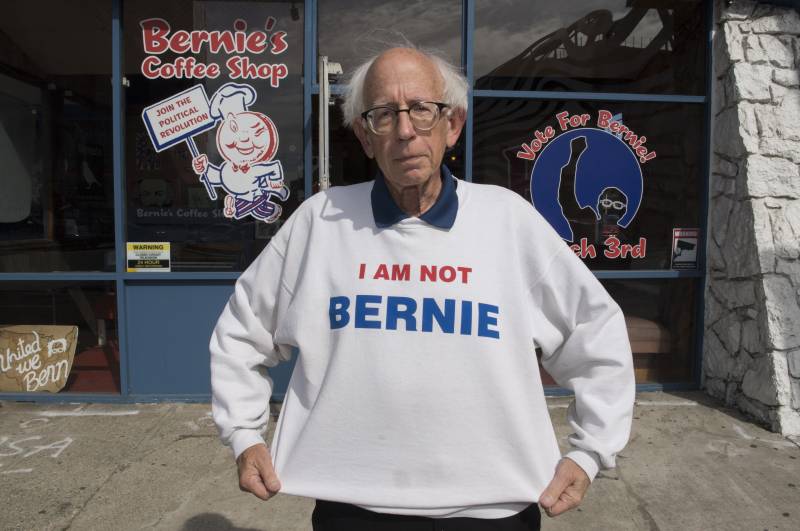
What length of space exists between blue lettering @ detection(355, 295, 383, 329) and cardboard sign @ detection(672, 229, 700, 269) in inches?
158

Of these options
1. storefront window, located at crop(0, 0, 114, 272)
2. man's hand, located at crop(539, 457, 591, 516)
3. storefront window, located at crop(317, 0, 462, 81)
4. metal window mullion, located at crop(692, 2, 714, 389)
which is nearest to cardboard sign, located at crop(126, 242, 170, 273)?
storefront window, located at crop(0, 0, 114, 272)

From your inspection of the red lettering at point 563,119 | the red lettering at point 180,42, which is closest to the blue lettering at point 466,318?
the red lettering at point 563,119

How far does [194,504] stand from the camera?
325cm

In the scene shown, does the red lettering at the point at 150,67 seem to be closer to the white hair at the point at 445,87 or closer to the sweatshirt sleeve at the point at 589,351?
the white hair at the point at 445,87

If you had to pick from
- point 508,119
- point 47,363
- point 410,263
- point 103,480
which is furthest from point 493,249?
point 47,363

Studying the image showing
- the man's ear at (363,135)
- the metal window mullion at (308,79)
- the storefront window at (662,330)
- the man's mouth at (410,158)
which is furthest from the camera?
the storefront window at (662,330)

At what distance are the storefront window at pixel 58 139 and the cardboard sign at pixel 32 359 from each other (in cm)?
48

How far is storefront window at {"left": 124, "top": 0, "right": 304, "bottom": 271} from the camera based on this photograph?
4.49 metres

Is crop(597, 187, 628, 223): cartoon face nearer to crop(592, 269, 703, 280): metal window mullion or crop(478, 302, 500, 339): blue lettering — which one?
crop(592, 269, 703, 280): metal window mullion

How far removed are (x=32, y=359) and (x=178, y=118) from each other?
6.91ft

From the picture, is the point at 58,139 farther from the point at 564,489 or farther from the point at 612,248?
the point at 564,489

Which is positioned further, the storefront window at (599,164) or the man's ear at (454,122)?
the storefront window at (599,164)

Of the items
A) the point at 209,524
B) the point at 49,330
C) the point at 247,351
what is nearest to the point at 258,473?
the point at 247,351

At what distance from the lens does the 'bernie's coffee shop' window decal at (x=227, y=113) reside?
449 cm
